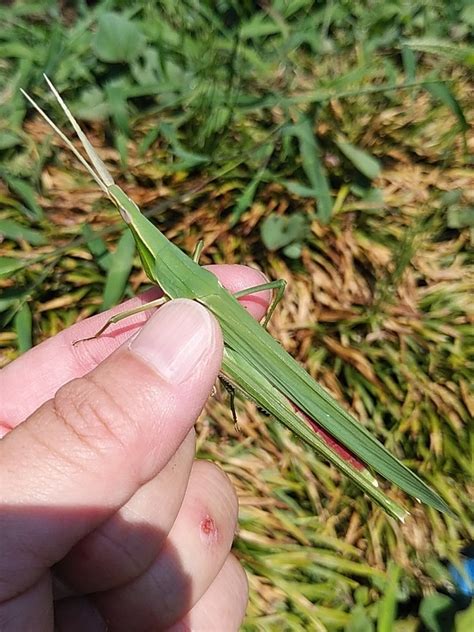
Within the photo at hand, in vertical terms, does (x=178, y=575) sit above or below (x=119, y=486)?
below

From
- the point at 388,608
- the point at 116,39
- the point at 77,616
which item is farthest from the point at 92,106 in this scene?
the point at 388,608

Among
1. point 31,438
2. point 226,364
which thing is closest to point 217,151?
point 226,364

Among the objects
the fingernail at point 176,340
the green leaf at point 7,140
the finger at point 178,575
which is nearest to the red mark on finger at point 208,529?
the finger at point 178,575

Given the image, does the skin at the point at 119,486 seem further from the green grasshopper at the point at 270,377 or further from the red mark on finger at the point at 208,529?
the green grasshopper at the point at 270,377

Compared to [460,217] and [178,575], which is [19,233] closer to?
[178,575]

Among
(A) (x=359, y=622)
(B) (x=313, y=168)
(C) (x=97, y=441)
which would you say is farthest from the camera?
(B) (x=313, y=168)

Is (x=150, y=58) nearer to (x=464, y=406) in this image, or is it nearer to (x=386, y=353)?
(x=386, y=353)
